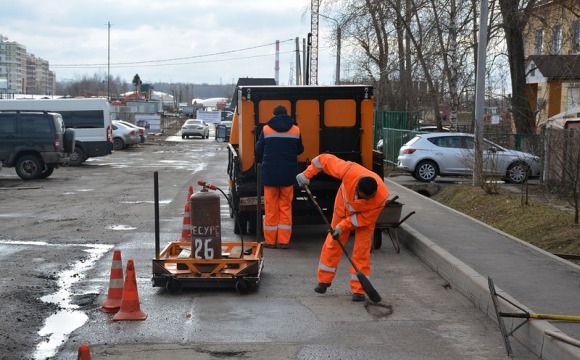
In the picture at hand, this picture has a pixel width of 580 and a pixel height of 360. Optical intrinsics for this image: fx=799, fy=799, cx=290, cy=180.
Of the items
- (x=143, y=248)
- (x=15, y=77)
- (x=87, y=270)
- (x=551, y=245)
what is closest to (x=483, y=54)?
(x=551, y=245)

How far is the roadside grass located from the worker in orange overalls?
5.18 metres

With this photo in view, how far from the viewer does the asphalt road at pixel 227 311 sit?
22.1ft

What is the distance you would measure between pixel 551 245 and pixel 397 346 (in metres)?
7.85

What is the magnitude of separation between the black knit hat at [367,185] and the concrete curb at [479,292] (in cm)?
157

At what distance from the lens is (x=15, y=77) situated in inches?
7195

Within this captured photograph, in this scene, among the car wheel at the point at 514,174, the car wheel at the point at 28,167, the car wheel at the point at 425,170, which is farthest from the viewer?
the car wheel at the point at 425,170

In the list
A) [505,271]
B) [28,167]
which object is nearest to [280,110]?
[505,271]

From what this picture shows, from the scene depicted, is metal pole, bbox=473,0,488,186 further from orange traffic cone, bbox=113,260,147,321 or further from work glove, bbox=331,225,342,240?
orange traffic cone, bbox=113,260,147,321

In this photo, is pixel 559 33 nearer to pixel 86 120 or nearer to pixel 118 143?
pixel 86 120

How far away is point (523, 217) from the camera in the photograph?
53.1 feet

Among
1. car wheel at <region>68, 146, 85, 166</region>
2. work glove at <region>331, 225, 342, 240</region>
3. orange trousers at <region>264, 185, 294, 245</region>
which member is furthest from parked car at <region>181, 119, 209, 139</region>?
work glove at <region>331, 225, 342, 240</region>

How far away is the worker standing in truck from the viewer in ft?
37.9

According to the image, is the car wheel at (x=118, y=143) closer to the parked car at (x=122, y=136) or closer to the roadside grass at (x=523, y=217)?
the parked car at (x=122, y=136)

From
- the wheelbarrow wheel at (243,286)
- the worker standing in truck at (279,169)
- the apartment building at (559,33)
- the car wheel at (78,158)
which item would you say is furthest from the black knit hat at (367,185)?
the car wheel at (78,158)
